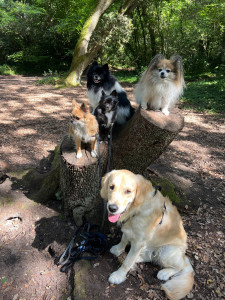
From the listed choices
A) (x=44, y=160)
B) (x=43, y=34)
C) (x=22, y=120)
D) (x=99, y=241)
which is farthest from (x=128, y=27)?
(x=99, y=241)

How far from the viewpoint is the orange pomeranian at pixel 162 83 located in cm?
362

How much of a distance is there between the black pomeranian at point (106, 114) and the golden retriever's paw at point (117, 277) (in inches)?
77.1

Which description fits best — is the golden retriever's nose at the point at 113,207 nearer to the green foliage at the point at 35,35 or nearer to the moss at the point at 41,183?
the moss at the point at 41,183

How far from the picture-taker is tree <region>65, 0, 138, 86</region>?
40.5 feet

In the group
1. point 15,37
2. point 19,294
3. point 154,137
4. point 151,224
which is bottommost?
point 19,294

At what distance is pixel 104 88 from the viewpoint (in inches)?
163

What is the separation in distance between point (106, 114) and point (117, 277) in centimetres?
241

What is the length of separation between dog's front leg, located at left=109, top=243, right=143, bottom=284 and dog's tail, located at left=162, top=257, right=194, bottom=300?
1.54 ft

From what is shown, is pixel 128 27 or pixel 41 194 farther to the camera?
pixel 128 27

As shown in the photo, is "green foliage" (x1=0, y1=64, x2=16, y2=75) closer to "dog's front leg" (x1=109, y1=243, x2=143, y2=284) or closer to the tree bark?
the tree bark

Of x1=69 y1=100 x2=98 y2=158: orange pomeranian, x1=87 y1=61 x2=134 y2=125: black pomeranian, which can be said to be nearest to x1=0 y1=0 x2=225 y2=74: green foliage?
x1=87 y1=61 x2=134 y2=125: black pomeranian

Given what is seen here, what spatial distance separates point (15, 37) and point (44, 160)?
778 inches

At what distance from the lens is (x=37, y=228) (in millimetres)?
3389

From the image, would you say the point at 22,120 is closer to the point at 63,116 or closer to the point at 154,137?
the point at 63,116
